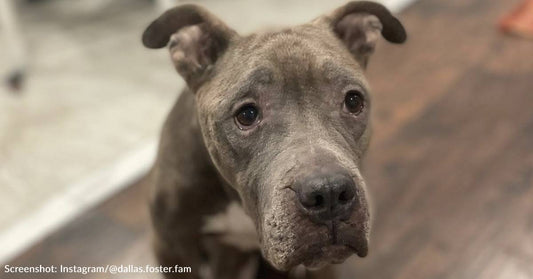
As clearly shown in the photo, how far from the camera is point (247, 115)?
1.70m

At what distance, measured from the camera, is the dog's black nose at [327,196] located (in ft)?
4.81

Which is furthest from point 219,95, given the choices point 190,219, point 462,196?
point 462,196

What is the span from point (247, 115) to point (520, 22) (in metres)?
2.89

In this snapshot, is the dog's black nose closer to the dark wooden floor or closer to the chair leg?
the dark wooden floor

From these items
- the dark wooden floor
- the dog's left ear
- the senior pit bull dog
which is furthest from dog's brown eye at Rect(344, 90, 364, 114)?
the dark wooden floor

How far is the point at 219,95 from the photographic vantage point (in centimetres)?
175

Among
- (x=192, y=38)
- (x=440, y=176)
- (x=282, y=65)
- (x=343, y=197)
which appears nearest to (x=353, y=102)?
(x=282, y=65)

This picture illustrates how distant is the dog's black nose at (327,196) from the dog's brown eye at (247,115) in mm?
279

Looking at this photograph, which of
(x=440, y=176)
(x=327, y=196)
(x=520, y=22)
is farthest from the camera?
(x=520, y=22)

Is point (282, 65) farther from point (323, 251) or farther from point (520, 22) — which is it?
point (520, 22)

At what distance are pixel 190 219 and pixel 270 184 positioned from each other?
0.54 meters

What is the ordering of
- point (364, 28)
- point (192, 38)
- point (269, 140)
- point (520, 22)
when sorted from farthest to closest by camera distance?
point (520, 22), point (364, 28), point (192, 38), point (269, 140)

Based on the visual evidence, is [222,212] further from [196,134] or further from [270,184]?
[270,184]

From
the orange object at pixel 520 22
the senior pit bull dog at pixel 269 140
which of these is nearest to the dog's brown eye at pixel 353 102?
the senior pit bull dog at pixel 269 140
